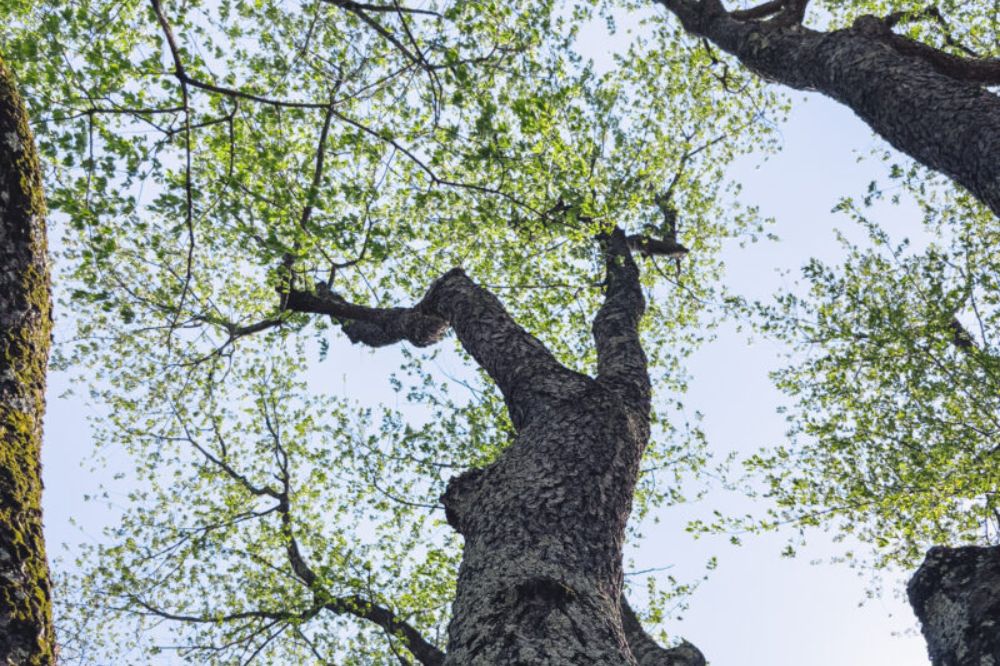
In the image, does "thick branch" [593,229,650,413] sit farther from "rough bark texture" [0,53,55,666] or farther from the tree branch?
"rough bark texture" [0,53,55,666]

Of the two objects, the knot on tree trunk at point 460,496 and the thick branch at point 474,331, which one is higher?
the thick branch at point 474,331

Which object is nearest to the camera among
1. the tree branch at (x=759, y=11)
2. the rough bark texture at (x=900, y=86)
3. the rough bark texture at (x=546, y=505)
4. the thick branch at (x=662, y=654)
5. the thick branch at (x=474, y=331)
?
the rough bark texture at (x=546, y=505)

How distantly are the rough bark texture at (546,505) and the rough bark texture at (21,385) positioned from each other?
2.06 m

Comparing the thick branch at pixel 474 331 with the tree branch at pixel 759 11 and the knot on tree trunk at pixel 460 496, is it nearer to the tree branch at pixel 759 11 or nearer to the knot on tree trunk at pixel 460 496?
the knot on tree trunk at pixel 460 496

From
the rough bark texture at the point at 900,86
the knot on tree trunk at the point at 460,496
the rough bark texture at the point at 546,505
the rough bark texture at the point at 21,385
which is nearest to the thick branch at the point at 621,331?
the rough bark texture at the point at 546,505

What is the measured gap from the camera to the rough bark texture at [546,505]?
138 inches

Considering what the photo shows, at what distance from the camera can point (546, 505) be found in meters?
4.46

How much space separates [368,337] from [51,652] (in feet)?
26.0

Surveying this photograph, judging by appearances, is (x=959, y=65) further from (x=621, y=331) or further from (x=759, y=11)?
(x=621, y=331)

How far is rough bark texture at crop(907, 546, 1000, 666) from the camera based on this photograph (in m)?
4.28

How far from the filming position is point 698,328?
1583cm

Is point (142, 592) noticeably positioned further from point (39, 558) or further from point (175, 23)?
point (39, 558)

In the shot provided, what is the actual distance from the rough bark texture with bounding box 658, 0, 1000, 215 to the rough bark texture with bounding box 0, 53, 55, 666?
20.0 feet

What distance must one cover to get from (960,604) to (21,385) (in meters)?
5.93
